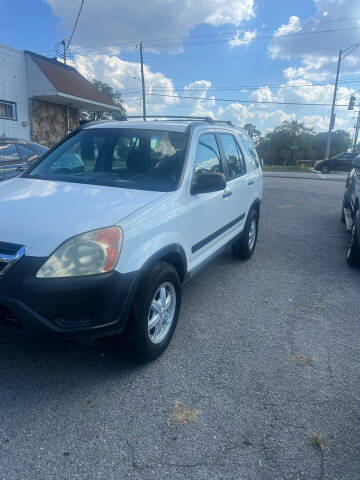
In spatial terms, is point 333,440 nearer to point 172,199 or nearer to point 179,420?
point 179,420

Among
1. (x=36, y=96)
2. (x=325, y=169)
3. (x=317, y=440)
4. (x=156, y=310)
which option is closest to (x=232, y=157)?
(x=156, y=310)

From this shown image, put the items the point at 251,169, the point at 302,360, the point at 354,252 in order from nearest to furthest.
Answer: the point at 302,360 → the point at 354,252 → the point at 251,169

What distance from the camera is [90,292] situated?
92.3 inches

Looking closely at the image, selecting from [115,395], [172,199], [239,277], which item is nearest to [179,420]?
[115,395]

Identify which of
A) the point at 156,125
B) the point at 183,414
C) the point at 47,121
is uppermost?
the point at 47,121

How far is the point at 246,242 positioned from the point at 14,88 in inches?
518

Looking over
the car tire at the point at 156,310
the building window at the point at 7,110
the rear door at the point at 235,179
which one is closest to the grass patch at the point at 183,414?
the car tire at the point at 156,310

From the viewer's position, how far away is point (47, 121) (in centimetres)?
1641

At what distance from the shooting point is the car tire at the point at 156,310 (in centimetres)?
267

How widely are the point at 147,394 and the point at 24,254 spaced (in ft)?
4.25

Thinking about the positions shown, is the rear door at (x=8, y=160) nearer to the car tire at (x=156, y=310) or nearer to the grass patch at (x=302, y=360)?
the car tire at (x=156, y=310)

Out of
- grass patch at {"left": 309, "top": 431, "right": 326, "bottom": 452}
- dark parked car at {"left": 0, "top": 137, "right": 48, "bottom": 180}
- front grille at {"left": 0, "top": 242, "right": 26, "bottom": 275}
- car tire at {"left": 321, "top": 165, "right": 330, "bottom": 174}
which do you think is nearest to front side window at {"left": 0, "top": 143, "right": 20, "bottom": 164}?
dark parked car at {"left": 0, "top": 137, "right": 48, "bottom": 180}

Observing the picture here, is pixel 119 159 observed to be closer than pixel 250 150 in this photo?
Yes

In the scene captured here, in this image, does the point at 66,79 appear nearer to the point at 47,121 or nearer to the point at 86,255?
the point at 47,121
